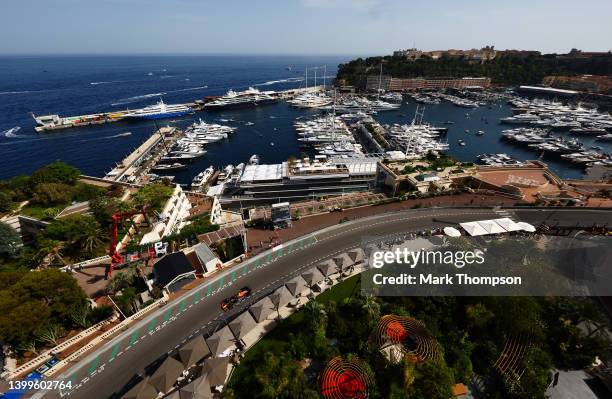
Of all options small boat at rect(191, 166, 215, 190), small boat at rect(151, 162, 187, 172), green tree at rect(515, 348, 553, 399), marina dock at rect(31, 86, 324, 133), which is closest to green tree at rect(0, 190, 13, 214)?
small boat at rect(191, 166, 215, 190)

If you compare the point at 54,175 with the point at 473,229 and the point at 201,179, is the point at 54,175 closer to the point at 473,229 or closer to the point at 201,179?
the point at 201,179

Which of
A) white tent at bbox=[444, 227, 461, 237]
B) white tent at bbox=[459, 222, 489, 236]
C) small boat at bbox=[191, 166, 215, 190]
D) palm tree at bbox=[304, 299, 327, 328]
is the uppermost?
white tent at bbox=[459, 222, 489, 236]

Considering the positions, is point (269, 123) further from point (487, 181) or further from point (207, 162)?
point (487, 181)

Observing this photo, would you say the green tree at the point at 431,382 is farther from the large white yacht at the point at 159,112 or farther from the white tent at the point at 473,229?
the large white yacht at the point at 159,112

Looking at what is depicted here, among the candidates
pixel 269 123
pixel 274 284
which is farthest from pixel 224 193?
pixel 269 123

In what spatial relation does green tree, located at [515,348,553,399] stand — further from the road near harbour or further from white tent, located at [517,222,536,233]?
the road near harbour

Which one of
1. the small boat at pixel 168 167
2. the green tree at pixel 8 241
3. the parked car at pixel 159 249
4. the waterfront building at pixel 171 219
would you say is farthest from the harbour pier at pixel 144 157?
the parked car at pixel 159 249
